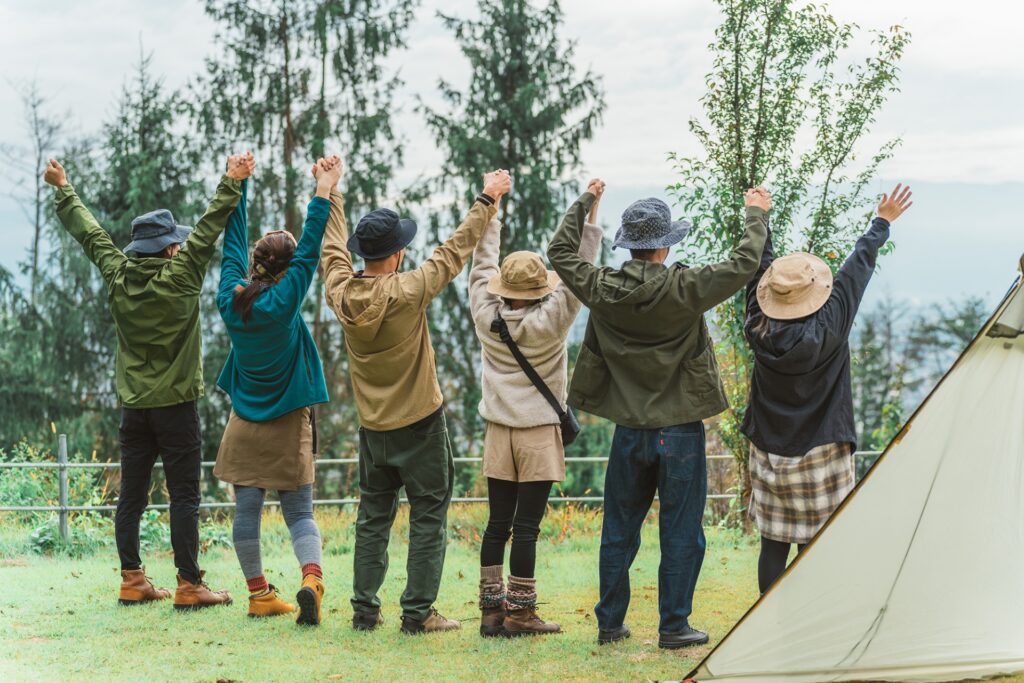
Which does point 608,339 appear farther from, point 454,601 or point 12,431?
point 12,431

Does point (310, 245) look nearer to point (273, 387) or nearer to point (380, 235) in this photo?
point (380, 235)

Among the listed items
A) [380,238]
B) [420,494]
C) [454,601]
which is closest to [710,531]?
[454,601]

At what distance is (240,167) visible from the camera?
5.46 m

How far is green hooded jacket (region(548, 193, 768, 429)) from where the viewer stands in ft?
15.1

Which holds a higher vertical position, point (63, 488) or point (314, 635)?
point (63, 488)

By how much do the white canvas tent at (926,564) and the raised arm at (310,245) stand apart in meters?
2.65

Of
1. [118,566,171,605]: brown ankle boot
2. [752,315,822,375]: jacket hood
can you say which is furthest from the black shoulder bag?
[118,566,171,605]: brown ankle boot

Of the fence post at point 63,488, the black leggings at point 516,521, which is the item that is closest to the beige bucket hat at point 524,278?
the black leggings at point 516,521

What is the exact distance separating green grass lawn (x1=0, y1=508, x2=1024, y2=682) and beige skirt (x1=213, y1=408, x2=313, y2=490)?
741mm

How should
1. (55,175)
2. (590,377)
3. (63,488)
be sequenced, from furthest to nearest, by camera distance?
1. (63,488)
2. (55,175)
3. (590,377)

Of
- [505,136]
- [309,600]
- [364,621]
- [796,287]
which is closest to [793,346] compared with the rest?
[796,287]

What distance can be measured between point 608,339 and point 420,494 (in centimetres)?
126

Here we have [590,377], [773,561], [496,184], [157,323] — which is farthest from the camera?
[157,323]

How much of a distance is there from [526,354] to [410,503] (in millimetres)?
948
